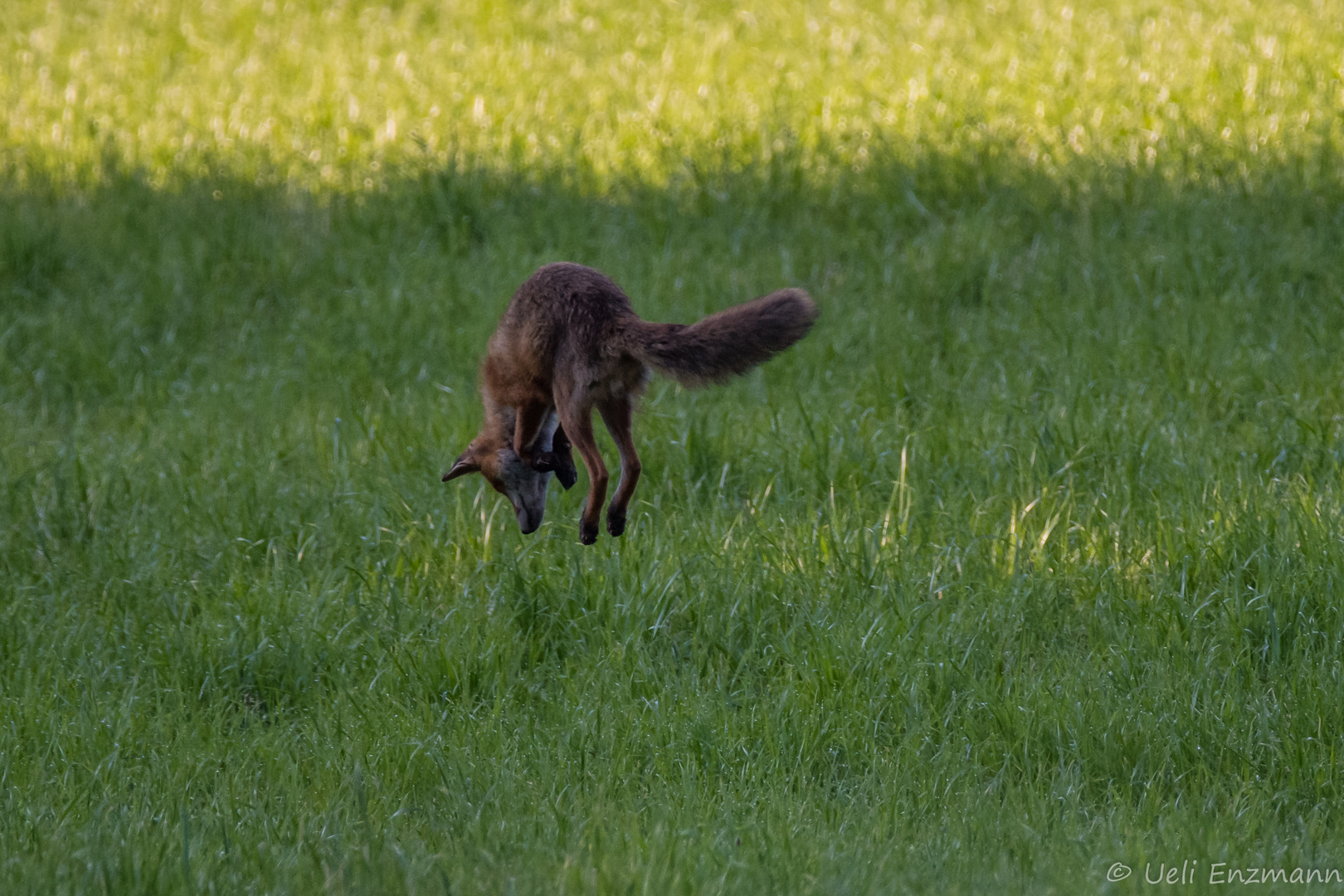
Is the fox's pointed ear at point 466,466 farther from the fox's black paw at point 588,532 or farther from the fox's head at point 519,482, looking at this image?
the fox's black paw at point 588,532

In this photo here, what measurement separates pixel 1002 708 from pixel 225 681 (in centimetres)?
285

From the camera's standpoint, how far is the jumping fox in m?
3.19

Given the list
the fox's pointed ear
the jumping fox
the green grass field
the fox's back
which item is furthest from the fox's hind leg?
the green grass field

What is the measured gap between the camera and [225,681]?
5.21m

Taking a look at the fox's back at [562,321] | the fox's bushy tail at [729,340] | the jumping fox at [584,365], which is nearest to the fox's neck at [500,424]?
the jumping fox at [584,365]

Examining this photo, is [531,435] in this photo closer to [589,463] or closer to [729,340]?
[589,463]

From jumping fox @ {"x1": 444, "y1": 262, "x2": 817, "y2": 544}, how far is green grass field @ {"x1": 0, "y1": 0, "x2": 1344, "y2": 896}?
3.56ft

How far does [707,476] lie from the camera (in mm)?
6441

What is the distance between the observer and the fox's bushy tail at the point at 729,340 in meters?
3.16

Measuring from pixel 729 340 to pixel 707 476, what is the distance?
3280 millimetres

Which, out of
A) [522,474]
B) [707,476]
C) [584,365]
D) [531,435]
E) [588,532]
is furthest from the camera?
[707,476]

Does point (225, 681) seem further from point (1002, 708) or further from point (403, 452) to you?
point (1002, 708)

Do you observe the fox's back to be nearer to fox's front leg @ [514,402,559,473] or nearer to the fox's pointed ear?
fox's front leg @ [514,402,559,473]

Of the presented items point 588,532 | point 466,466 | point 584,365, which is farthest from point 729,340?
point 466,466
